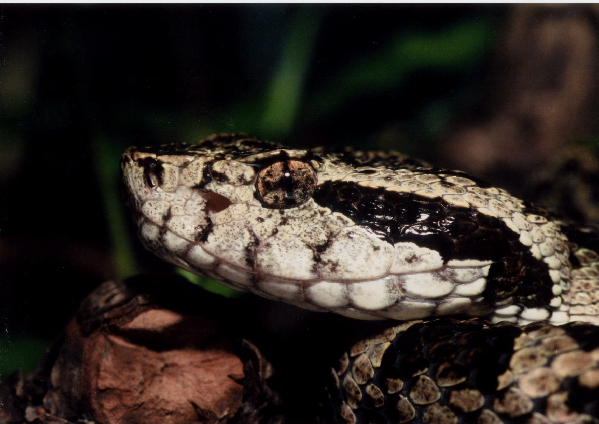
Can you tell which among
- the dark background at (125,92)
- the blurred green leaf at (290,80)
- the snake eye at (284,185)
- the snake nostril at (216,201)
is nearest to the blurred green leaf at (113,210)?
the dark background at (125,92)

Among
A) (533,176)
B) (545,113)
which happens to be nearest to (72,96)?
(533,176)

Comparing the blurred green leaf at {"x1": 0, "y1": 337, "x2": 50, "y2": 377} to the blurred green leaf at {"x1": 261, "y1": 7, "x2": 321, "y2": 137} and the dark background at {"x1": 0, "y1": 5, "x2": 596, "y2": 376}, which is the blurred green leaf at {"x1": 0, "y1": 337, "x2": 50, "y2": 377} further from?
the blurred green leaf at {"x1": 261, "y1": 7, "x2": 321, "y2": 137}

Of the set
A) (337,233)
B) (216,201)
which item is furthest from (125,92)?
(337,233)

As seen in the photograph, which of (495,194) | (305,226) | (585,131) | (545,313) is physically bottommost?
(545,313)

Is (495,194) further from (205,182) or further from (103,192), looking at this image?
(103,192)

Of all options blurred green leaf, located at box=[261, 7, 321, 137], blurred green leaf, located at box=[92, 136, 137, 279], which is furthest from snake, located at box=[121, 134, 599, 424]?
blurred green leaf, located at box=[261, 7, 321, 137]

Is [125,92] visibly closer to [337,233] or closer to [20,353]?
[20,353]

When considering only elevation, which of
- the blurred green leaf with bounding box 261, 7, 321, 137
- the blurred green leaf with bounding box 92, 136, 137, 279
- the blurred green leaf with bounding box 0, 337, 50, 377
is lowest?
→ the blurred green leaf with bounding box 0, 337, 50, 377
